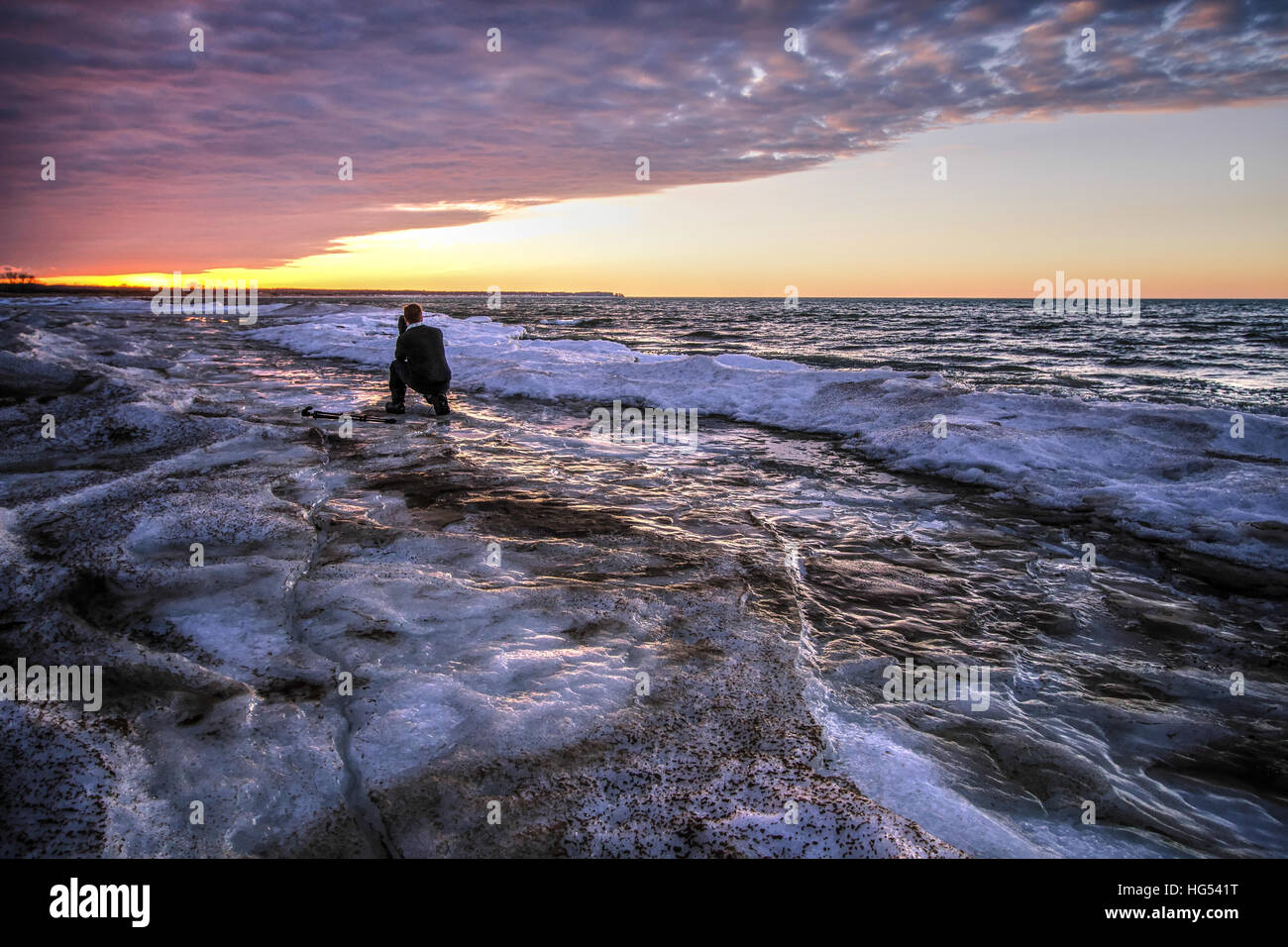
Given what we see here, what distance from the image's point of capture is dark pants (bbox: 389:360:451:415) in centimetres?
1057

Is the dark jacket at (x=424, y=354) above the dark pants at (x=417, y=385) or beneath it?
above

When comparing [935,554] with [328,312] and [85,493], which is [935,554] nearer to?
[85,493]

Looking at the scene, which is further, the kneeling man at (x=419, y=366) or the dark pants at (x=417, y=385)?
the dark pants at (x=417, y=385)

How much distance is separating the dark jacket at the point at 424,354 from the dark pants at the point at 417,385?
50mm

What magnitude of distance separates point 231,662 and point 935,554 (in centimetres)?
487

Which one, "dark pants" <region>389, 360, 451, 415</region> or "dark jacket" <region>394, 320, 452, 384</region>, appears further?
"dark pants" <region>389, 360, 451, 415</region>

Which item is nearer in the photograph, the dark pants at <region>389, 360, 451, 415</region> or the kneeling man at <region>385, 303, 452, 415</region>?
the kneeling man at <region>385, 303, 452, 415</region>

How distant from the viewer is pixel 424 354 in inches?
412

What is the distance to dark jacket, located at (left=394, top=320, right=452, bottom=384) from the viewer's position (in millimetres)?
10398

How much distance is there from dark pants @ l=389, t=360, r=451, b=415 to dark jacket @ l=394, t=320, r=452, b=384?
50 millimetres

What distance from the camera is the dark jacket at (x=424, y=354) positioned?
10.4 meters

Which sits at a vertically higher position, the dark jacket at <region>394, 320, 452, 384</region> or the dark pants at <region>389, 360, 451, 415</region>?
the dark jacket at <region>394, 320, 452, 384</region>

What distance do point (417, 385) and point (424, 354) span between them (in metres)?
0.55
